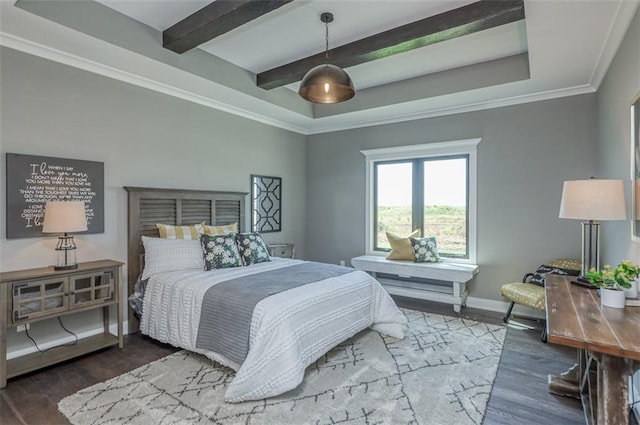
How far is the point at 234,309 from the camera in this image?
255 centimetres

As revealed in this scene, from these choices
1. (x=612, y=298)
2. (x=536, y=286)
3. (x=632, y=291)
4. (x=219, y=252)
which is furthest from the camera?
(x=536, y=286)

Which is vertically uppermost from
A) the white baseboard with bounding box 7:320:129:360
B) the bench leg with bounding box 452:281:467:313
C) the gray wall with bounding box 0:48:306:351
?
the gray wall with bounding box 0:48:306:351

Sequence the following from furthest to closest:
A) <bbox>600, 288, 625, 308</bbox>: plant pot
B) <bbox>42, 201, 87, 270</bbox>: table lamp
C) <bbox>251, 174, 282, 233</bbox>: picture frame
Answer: <bbox>251, 174, 282, 233</bbox>: picture frame
<bbox>42, 201, 87, 270</bbox>: table lamp
<bbox>600, 288, 625, 308</bbox>: plant pot

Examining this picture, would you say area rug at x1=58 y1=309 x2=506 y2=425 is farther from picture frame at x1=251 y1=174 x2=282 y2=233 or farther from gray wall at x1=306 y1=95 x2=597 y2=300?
picture frame at x1=251 y1=174 x2=282 y2=233

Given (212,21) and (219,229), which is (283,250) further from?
(212,21)

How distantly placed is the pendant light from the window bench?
8.40 ft

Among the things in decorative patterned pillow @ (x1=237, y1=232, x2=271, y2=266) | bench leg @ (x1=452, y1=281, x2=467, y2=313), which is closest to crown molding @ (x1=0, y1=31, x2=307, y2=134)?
decorative patterned pillow @ (x1=237, y1=232, x2=271, y2=266)

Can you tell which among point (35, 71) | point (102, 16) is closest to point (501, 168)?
point (102, 16)

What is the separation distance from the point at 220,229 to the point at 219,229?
0.05ft

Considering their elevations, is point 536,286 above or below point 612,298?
below

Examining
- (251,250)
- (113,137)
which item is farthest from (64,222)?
(251,250)

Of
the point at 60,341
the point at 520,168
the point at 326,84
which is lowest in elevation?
the point at 60,341

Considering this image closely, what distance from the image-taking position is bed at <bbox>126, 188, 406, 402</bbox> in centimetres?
230

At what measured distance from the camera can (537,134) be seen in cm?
405
